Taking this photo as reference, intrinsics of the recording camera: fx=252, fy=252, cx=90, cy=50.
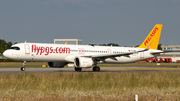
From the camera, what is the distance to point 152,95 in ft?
46.2

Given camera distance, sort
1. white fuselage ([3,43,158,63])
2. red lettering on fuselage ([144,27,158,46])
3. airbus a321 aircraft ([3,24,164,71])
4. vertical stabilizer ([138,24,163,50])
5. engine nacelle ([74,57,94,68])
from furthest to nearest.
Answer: red lettering on fuselage ([144,27,158,46]) < vertical stabilizer ([138,24,163,50]) < engine nacelle ([74,57,94,68]) < airbus a321 aircraft ([3,24,164,71]) < white fuselage ([3,43,158,63])

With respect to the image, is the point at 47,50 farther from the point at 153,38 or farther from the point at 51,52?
the point at 153,38

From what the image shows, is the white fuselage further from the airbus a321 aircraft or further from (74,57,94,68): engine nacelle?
(74,57,94,68): engine nacelle

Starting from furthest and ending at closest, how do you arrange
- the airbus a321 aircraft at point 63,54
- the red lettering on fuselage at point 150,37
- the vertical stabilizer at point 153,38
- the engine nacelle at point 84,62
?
the red lettering on fuselage at point 150,37 < the vertical stabilizer at point 153,38 < the engine nacelle at point 84,62 < the airbus a321 aircraft at point 63,54

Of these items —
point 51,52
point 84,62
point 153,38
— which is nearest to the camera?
point 84,62

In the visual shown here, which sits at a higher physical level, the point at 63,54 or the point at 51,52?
the point at 51,52

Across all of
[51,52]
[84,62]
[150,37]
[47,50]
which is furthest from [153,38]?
[47,50]

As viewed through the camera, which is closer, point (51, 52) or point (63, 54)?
point (51, 52)

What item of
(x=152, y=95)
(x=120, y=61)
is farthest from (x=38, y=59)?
(x=152, y=95)

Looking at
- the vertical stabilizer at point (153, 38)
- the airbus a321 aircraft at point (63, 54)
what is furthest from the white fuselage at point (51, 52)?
the vertical stabilizer at point (153, 38)

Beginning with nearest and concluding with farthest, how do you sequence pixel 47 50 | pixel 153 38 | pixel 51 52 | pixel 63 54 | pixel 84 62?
pixel 84 62
pixel 47 50
pixel 51 52
pixel 63 54
pixel 153 38

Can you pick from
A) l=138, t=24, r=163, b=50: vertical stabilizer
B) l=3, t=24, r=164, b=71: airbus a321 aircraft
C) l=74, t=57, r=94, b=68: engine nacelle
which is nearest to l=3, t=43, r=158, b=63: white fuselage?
l=3, t=24, r=164, b=71: airbus a321 aircraft

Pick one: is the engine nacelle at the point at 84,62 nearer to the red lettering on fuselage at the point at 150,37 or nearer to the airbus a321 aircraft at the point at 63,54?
the airbus a321 aircraft at the point at 63,54

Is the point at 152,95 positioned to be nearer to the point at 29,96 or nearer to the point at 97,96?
the point at 97,96
